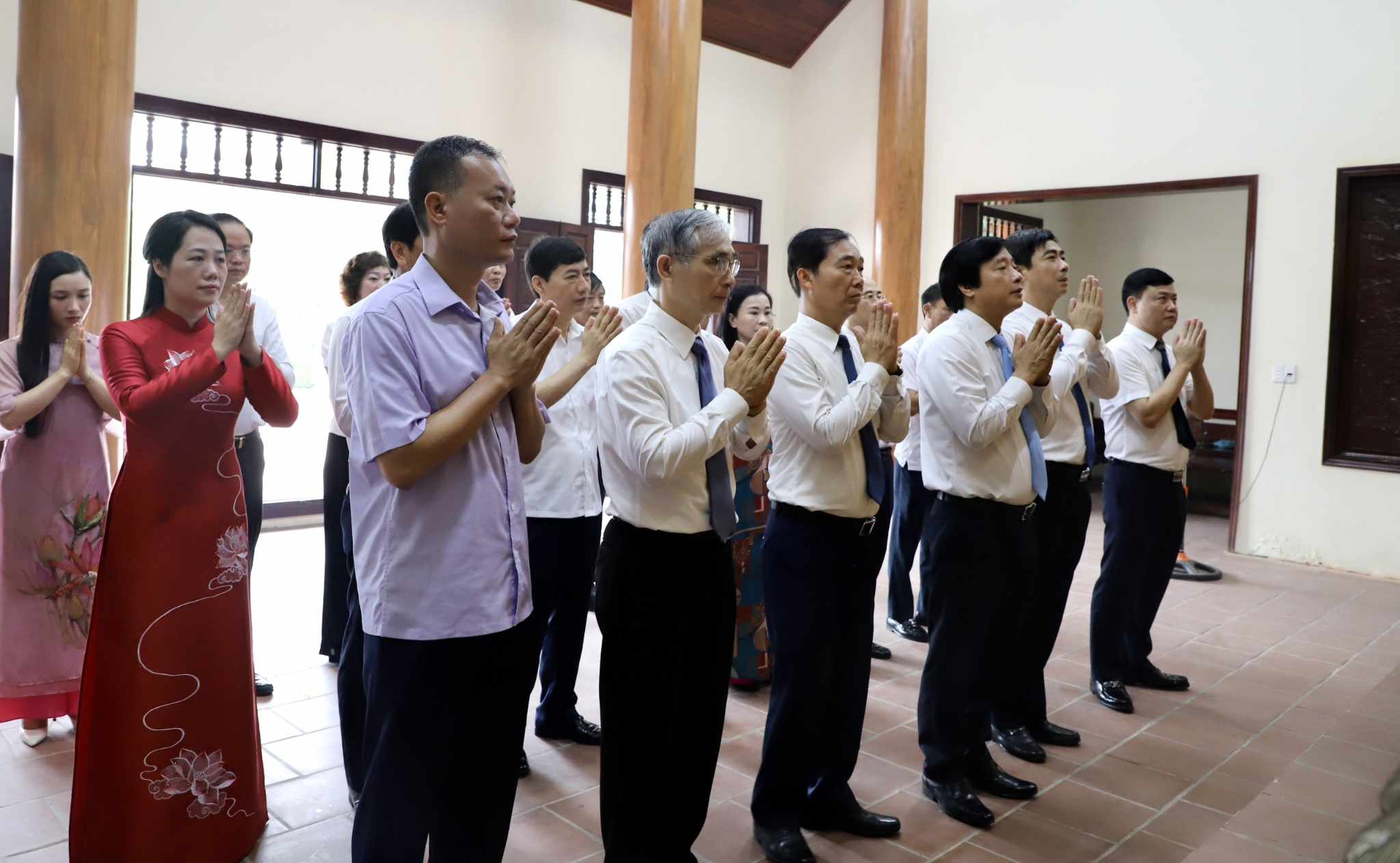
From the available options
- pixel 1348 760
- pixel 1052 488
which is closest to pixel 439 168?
pixel 1052 488

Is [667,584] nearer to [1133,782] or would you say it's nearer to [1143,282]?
[1133,782]

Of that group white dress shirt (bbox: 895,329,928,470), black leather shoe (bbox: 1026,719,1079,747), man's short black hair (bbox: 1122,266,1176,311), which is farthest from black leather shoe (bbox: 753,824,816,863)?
man's short black hair (bbox: 1122,266,1176,311)

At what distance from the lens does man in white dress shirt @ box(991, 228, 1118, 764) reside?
10.8 ft

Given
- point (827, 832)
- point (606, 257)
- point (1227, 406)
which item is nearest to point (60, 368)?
point (827, 832)

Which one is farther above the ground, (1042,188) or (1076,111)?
(1076,111)

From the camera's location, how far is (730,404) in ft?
6.82

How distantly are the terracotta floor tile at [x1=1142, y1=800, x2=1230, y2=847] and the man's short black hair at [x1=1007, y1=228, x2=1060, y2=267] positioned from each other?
178 centimetres

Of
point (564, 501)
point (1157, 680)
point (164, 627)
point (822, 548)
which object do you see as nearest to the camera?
point (164, 627)

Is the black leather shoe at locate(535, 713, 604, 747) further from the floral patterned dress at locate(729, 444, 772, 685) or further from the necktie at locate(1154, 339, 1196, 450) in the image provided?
the necktie at locate(1154, 339, 1196, 450)

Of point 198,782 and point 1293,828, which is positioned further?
point 198,782

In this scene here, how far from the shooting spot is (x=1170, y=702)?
3.92m

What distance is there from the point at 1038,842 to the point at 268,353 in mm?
2909

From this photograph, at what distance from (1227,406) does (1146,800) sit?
786cm

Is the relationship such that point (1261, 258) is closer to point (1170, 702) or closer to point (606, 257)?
point (1170, 702)
